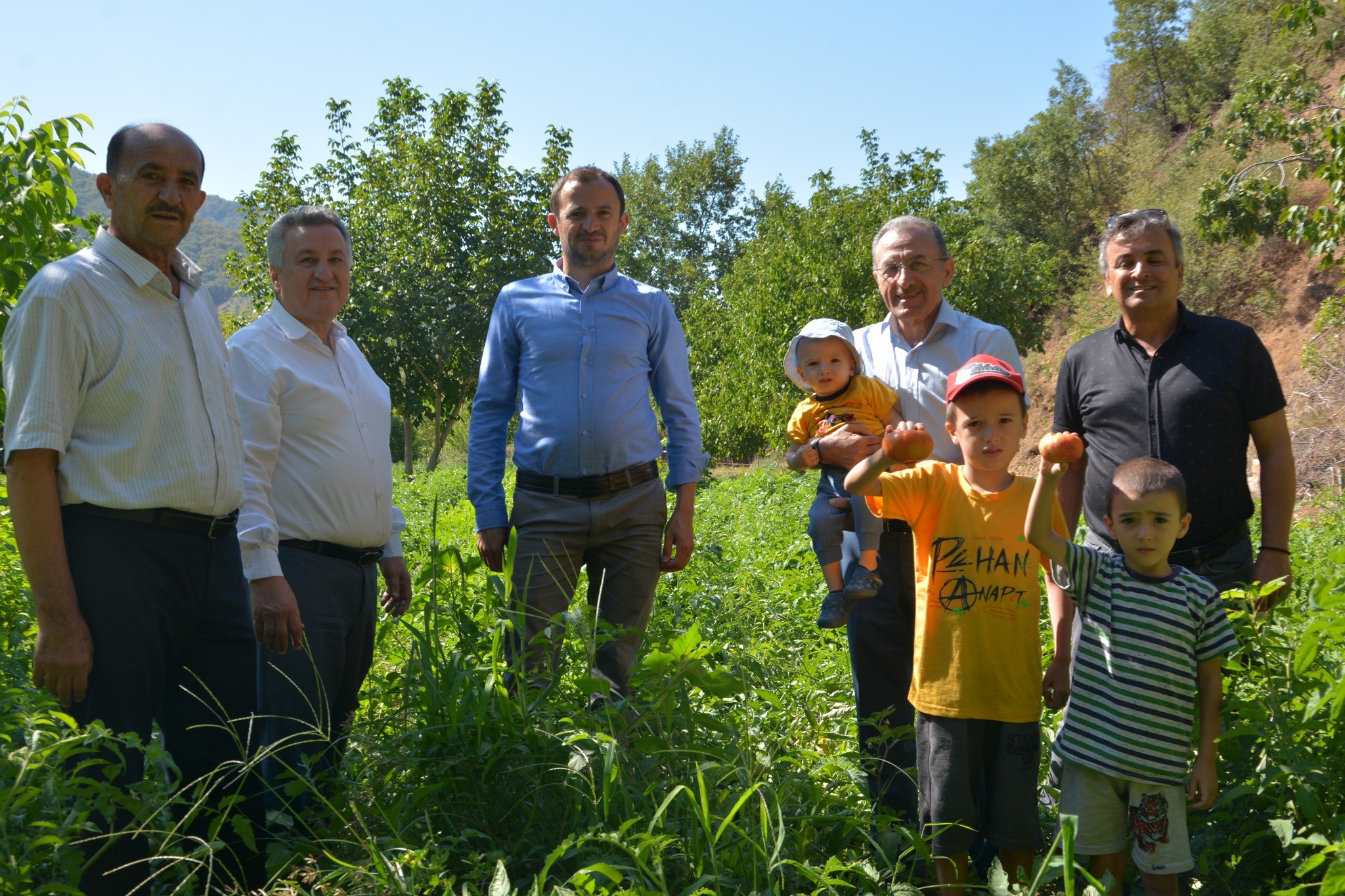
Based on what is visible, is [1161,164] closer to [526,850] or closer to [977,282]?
[977,282]

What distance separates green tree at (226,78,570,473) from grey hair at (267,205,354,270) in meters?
20.2

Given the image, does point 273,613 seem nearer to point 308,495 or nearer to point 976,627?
point 308,495

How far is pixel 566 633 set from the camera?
2830 mm

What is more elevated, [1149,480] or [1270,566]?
[1149,480]

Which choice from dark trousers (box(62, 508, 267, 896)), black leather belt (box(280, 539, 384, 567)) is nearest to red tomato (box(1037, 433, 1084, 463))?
dark trousers (box(62, 508, 267, 896))

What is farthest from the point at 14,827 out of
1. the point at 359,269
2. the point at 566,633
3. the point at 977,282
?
the point at 977,282

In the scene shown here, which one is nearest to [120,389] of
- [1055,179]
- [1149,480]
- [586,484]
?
[586,484]

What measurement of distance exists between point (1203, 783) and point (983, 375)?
1.22 meters

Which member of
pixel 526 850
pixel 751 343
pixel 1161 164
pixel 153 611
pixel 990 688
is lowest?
pixel 526 850

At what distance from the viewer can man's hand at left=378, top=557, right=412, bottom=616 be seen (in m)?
3.58

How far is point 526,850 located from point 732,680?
0.70 metres

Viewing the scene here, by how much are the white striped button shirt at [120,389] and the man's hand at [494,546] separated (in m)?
1.05

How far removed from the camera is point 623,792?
7.84 feet

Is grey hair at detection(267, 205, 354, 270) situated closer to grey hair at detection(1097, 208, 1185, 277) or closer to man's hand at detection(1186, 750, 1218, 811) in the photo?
grey hair at detection(1097, 208, 1185, 277)
